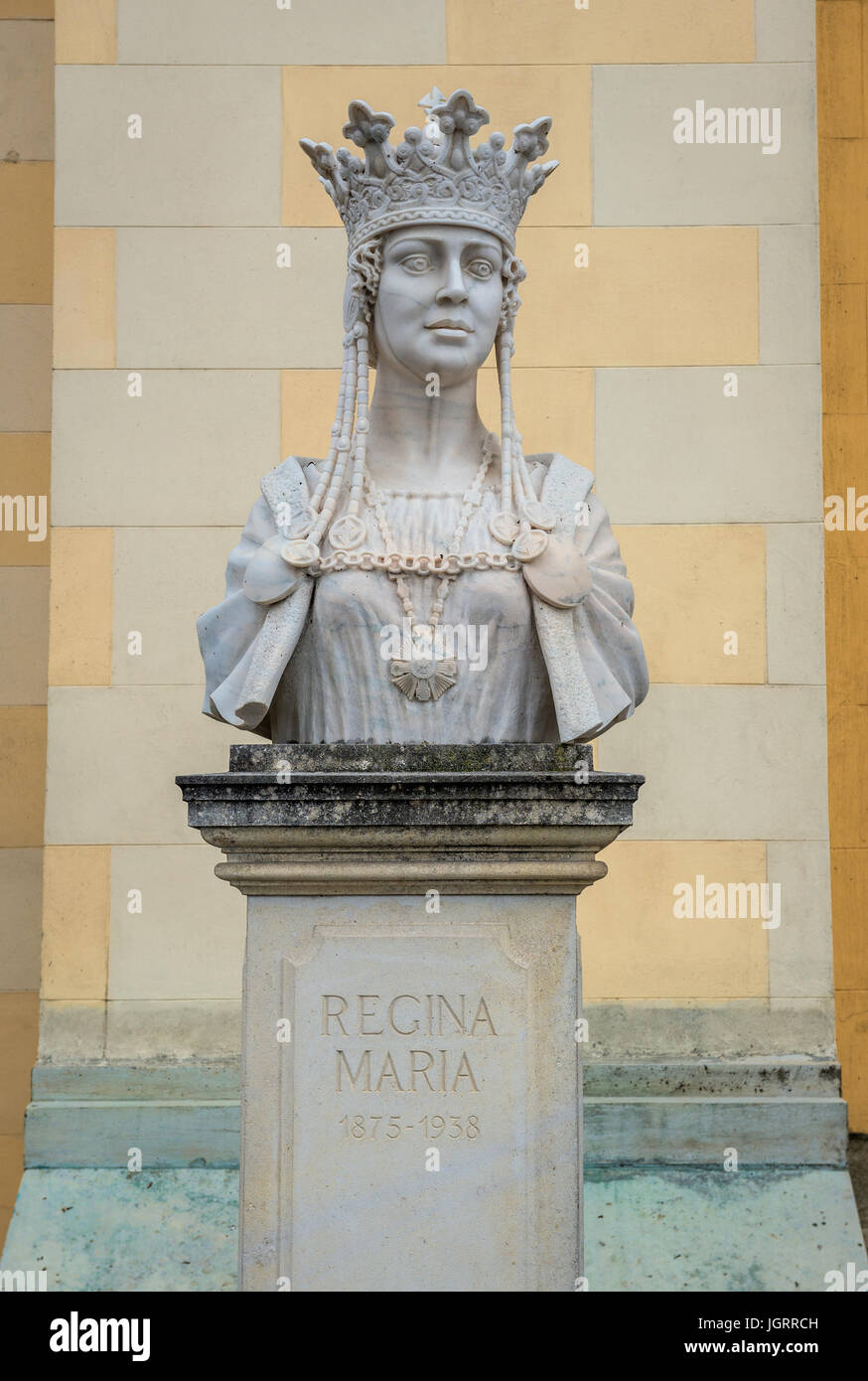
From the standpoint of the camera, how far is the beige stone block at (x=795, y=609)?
8055 millimetres

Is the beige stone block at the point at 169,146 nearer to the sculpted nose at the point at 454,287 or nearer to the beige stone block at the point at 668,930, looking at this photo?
the sculpted nose at the point at 454,287

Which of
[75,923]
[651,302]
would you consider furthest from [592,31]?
[75,923]

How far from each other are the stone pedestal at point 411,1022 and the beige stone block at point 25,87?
15.4 ft

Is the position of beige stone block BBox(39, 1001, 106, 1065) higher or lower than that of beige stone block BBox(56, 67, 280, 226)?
lower

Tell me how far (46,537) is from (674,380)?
2924mm

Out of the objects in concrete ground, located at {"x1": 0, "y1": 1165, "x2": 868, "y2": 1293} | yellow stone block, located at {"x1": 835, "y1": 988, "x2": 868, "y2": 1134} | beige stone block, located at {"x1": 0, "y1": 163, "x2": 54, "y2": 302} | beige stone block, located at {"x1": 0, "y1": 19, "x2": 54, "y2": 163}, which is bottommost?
concrete ground, located at {"x1": 0, "y1": 1165, "x2": 868, "y2": 1293}

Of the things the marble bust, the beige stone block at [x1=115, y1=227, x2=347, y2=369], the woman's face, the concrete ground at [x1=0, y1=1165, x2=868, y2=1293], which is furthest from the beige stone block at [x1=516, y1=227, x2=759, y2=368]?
the concrete ground at [x1=0, y1=1165, x2=868, y2=1293]

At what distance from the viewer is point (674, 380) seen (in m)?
8.19

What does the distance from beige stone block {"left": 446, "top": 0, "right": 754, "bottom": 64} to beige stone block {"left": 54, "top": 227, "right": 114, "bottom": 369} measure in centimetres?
177

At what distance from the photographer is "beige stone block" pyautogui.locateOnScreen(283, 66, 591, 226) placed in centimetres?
823

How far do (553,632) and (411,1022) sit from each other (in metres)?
1.22

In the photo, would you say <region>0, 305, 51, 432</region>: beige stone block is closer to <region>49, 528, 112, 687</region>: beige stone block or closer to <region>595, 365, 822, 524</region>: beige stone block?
<region>49, 528, 112, 687</region>: beige stone block
